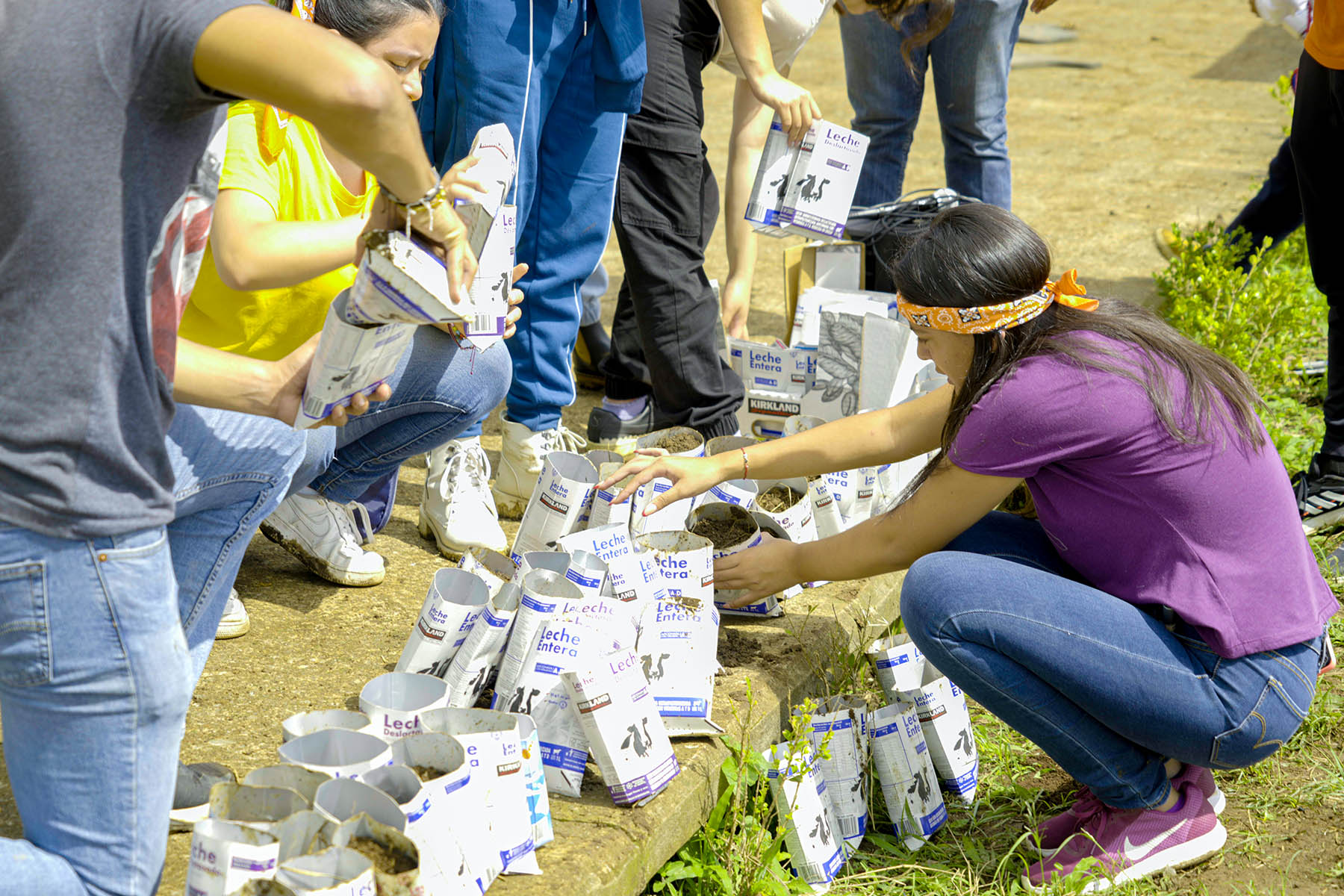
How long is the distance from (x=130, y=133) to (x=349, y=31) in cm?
107

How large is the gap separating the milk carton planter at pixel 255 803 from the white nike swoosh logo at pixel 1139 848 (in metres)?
1.60

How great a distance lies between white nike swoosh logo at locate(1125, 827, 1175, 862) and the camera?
251cm

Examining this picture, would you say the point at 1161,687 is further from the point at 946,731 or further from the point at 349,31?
the point at 349,31

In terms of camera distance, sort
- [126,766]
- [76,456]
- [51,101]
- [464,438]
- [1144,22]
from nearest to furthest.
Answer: [51,101] < [76,456] < [126,766] < [464,438] < [1144,22]

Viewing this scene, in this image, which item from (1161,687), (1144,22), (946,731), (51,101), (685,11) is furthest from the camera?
(1144,22)

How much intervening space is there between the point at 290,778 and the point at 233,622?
3.20ft

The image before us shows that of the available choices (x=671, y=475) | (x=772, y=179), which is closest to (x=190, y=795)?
(x=671, y=475)

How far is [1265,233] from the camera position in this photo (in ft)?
18.1

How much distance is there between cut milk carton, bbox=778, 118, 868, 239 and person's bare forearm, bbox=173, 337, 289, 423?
2.07 meters

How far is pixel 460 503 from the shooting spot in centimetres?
323

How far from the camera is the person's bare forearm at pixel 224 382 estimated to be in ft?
6.00

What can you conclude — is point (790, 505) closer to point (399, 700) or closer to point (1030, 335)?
point (1030, 335)

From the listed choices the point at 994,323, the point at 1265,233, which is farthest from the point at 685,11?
the point at 1265,233

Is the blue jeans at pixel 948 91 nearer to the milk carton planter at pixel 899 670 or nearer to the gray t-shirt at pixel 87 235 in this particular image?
the milk carton planter at pixel 899 670
